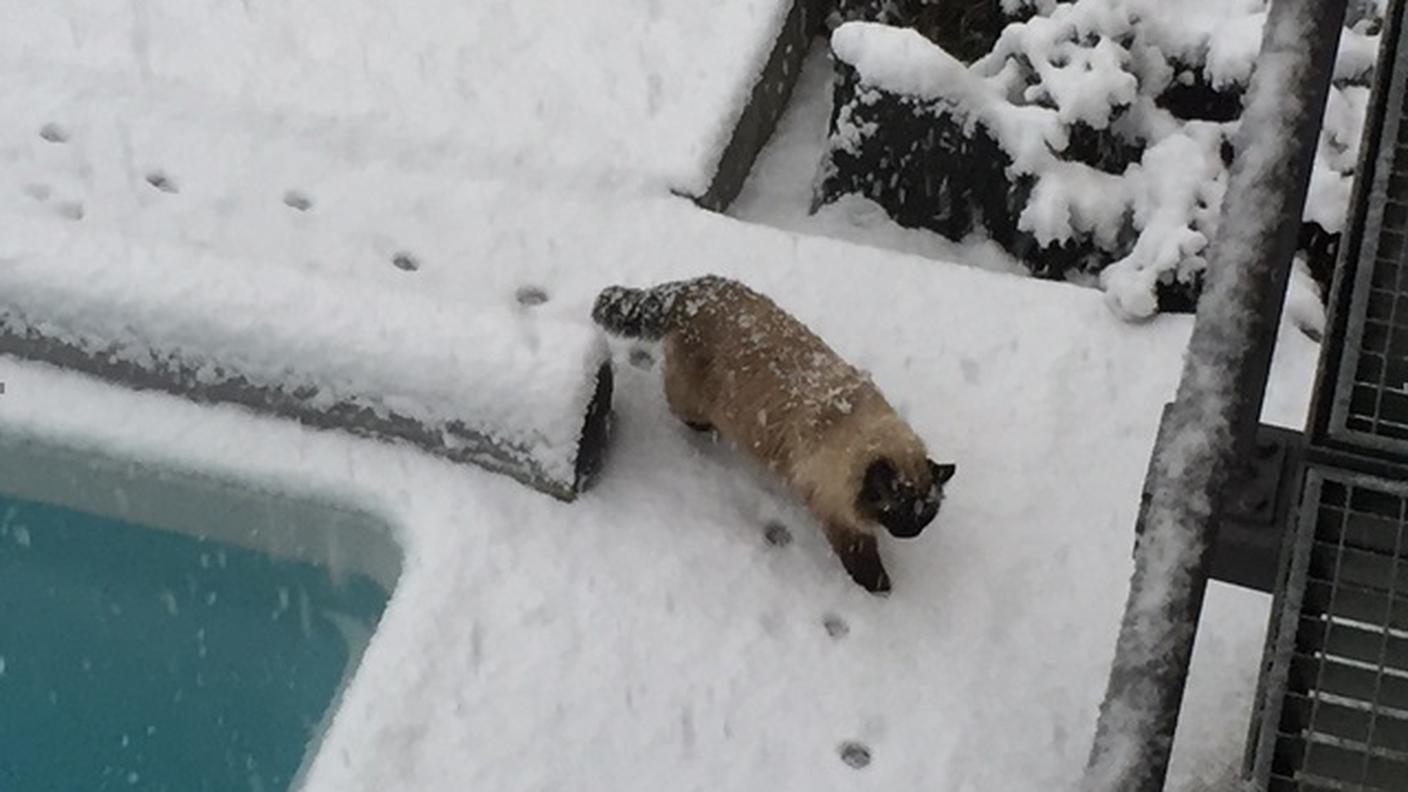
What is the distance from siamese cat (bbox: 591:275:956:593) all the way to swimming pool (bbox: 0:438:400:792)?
2.33 ft

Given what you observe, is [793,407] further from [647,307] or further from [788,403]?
[647,307]

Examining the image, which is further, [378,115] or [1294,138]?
[378,115]

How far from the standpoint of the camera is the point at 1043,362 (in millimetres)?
4000

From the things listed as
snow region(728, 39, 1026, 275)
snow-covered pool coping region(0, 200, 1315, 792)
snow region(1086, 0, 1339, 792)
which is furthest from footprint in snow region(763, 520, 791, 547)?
snow region(1086, 0, 1339, 792)

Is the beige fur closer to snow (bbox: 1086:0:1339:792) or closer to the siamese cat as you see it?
the siamese cat

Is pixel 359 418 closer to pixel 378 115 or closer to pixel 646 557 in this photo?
pixel 646 557

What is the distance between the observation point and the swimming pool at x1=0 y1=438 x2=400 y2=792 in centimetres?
357

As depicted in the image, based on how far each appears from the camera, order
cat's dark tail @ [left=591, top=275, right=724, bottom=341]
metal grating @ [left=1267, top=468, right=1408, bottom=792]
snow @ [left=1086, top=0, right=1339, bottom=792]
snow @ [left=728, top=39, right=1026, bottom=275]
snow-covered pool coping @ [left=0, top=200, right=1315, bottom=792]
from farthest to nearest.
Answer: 1. snow @ [left=728, top=39, right=1026, bottom=275]
2. cat's dark tail @ [left=591, top=275, right=724, bottom=341]
3. snow-covered pool coping @ [left=0, top=200, right=1315, bottom=792]
4. metal grating @ [left=1267, top=468, right=1408, bottom=792]
5. snow @ [left=1086, top=0, right=1339, bottom=792]

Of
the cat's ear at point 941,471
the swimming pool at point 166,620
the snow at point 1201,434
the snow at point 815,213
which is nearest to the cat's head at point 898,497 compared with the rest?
the cat's ear at point 941,471

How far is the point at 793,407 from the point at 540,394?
52 cm

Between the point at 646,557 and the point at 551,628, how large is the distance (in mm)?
262

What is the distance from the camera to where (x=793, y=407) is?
357 cm

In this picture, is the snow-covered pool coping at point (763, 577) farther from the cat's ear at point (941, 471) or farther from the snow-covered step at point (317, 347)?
the cat's ear at point (941, 471)

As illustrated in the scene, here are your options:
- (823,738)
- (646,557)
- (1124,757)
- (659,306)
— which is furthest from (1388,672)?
(659,306)
